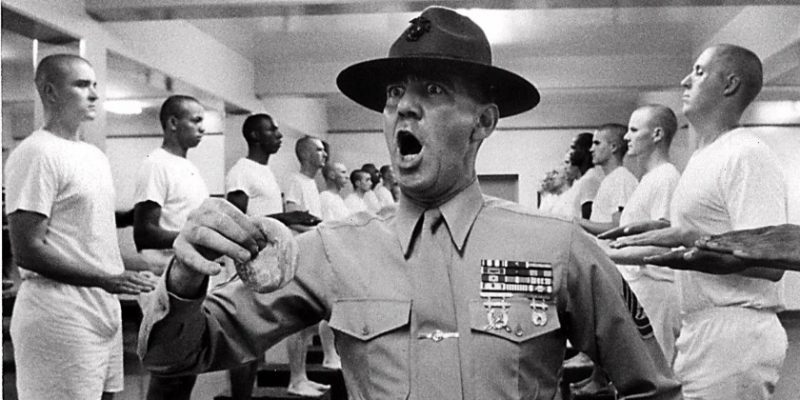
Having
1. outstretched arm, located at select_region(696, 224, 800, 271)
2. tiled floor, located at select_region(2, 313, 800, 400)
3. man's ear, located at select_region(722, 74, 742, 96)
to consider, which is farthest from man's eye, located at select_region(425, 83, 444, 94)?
tiled floor, located at select_region(2, 313, 800, 400)

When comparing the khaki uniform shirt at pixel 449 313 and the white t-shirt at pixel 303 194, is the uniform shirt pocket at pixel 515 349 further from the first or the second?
the white t-shirt at pixel 303 194

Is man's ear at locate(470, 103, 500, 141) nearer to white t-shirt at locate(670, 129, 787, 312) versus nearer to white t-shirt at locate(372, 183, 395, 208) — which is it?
white t-shirt at locate(670, 129, 787, 312)

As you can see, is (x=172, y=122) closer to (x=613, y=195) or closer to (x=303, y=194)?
(x=303, y=194)

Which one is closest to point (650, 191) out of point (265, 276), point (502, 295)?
point (502, 295)

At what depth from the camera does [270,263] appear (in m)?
1.19

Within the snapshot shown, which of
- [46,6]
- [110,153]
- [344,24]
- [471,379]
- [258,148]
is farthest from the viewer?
[344,24]

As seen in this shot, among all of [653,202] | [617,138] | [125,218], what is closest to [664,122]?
[653,202]

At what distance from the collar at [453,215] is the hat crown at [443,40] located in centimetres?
26

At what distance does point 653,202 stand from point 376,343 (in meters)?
3.02

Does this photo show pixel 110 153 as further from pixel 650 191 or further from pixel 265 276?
pixel 265 276

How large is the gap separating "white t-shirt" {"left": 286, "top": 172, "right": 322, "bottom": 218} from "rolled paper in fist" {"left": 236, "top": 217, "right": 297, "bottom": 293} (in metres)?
5.27

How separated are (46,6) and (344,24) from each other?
296 centimetres

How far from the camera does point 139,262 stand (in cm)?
410


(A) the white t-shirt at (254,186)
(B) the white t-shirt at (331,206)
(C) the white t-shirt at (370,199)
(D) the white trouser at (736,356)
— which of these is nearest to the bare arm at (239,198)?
(A) the white t-shirt at (254,186)
